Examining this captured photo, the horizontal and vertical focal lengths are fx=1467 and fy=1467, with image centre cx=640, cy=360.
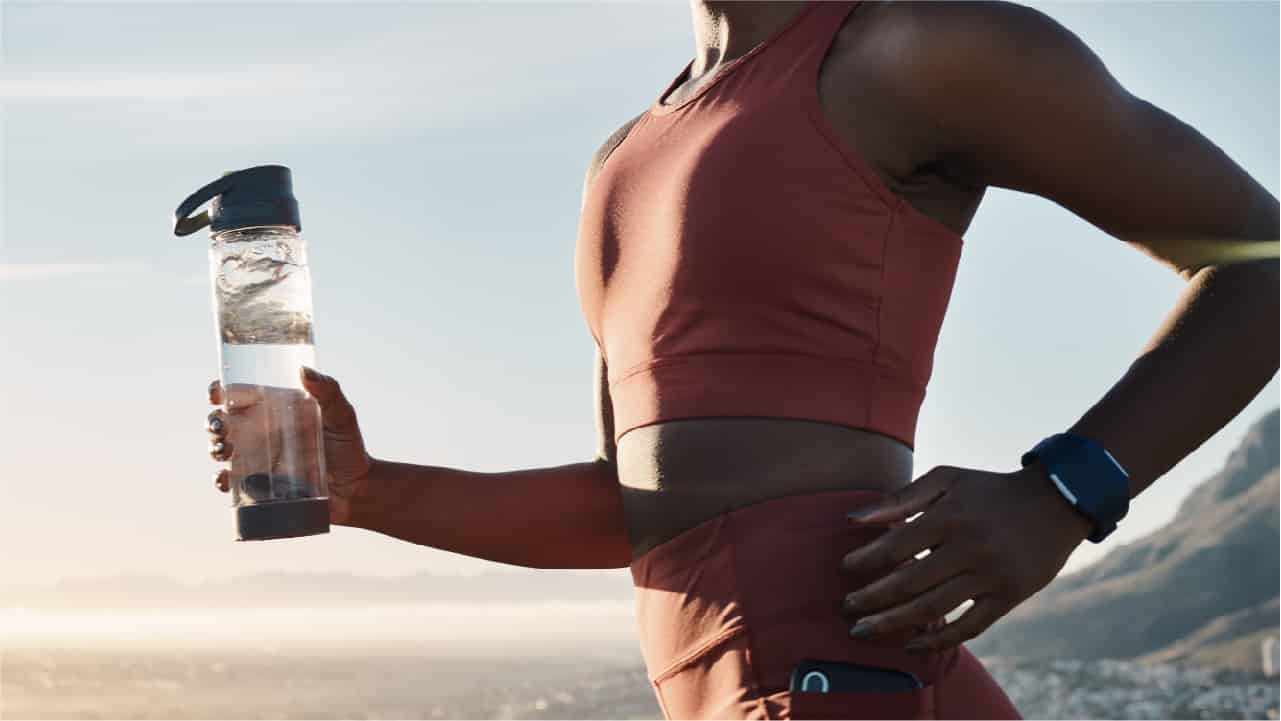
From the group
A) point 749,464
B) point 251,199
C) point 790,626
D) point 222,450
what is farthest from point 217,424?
point 790,626

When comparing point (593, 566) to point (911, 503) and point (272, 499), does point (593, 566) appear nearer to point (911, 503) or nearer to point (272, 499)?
point (272, 499)

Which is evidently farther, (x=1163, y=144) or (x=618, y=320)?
(x=618, y=320)

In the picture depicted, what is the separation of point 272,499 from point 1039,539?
1191 millimetres

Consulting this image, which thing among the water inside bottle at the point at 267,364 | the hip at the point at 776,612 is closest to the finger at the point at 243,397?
the water inside bottle at the point at 267,364

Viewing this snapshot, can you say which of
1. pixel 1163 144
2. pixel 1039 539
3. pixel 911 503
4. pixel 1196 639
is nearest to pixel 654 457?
pixel 911 503

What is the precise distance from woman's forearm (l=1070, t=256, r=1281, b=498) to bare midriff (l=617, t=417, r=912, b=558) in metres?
0.30

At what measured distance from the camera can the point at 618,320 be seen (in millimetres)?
2369

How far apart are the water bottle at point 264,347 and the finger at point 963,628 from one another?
1.00 meters

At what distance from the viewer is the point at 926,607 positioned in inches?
77.3

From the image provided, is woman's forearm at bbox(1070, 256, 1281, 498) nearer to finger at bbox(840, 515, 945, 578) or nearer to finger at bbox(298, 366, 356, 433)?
finger at bbox(840, 515, 945, 578)

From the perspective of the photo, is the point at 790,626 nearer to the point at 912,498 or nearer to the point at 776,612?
the point at 776,612

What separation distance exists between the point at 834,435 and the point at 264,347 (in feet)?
3.19

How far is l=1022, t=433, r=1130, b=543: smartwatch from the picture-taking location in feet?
6.66

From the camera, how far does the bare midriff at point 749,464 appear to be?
2115mm
